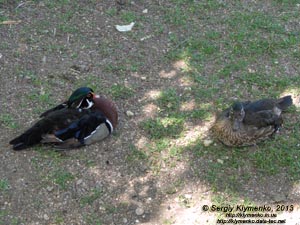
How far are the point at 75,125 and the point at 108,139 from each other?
0.42 m

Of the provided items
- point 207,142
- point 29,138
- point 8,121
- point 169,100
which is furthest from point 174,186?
point 8,121

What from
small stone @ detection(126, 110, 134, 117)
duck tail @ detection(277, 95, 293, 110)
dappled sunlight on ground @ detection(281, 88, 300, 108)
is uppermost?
duck tail @ detection(277, 95, 293, 110)

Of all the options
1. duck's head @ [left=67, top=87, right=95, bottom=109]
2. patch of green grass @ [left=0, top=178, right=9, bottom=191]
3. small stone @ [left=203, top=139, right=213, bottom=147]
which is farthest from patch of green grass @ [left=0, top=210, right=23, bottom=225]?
Answer: small stone @ [left=203, top=139, right=213, bottom=147]

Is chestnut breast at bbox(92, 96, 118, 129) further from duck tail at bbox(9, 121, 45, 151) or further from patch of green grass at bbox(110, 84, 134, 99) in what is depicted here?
duck tail at bbox(9, 121, 45, 151)

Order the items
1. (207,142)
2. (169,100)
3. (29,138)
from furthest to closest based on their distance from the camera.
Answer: (169,100) < (207,142) < (29,138)

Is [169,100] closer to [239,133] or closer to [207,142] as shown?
[207,142]

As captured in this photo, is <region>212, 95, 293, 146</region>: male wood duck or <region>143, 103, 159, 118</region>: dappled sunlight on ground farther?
<region>143, 103, 159, 118</region>: dappled sunlight on ground

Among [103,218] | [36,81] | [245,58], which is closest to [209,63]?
[245,58]

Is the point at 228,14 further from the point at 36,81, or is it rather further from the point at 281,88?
the point at 36,81

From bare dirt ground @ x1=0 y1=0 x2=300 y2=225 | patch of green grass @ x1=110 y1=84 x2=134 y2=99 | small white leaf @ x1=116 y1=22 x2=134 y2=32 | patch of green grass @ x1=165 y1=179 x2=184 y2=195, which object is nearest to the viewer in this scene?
bare dirt ground @ x1=0 y1=0 x2=300 y2=225

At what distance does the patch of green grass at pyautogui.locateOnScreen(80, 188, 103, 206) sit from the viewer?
200 inches

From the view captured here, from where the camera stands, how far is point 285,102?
5.94m

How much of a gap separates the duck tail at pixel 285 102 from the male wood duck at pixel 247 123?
19 centimetres

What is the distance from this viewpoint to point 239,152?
5586mm
